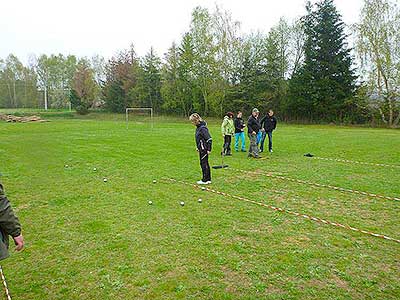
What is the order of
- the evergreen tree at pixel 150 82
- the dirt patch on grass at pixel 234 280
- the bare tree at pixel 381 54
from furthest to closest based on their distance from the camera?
the evergreen tree at pixel 150 82, the bare tree at pixel 381 54, the dirt patch on grass at pixel 234 280

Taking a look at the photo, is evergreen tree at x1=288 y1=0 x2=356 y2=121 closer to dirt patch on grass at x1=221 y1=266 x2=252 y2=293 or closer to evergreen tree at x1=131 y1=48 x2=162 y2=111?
evergreen tree at x1=131 y1=48 x2=162 y2=111

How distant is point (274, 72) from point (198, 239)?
37146mm

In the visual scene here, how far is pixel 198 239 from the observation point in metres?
5.06

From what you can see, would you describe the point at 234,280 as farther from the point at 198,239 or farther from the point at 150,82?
the point at 150,82

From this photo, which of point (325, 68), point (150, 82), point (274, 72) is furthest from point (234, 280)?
point (150, 82)

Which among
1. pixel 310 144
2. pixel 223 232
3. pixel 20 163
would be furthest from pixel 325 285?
pixel 310 144

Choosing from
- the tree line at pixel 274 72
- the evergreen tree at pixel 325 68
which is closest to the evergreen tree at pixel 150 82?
the tree line at pixel 274 72

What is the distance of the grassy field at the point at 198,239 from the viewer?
378 centimetres

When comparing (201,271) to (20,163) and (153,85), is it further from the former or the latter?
(153,85)

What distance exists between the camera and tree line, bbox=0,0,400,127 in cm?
3294

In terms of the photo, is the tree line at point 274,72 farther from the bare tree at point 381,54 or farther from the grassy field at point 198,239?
the grassy field at point 198,239

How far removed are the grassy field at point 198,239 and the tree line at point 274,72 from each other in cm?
2666

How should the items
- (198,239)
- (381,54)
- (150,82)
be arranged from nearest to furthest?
(198,239), (381,54), (150,82)

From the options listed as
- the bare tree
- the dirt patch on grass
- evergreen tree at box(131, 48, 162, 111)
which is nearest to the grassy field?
the dirt patch on grass
